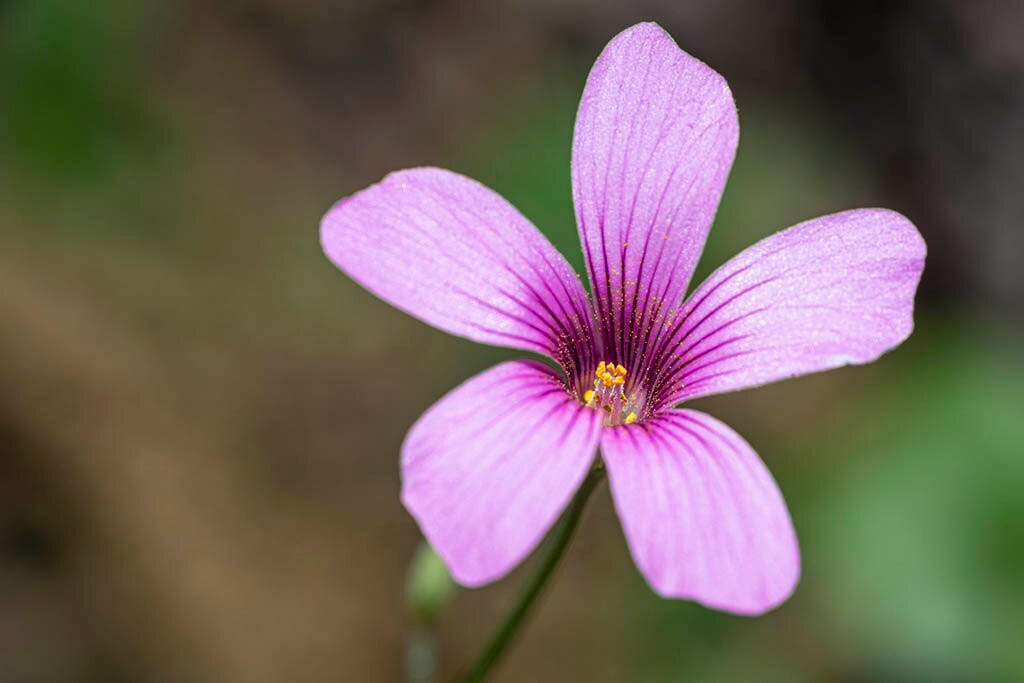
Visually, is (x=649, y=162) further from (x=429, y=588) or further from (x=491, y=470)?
(x=429, y=588)

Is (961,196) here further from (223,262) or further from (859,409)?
(223,262)

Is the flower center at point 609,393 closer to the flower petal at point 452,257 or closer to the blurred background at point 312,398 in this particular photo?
the flower petal at point 452,257

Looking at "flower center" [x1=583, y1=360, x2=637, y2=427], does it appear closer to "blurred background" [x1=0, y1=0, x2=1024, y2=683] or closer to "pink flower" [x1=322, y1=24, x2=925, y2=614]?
"pink flower" [x1=322, y1=24, x2=925, y2=614]

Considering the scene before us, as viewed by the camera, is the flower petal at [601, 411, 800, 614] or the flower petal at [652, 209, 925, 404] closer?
the flower petal at [601, 411, 800, 614]

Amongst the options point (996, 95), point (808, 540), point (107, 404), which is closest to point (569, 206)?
point (808, 540)

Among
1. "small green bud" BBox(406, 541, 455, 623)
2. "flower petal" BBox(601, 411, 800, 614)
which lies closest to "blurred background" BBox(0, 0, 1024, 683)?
"small green bud" BBox(406, 541, 455, 623)

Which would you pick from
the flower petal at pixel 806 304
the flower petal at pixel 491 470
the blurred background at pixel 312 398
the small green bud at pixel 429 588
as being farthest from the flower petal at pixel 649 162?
the blurred background at pixel 312 398

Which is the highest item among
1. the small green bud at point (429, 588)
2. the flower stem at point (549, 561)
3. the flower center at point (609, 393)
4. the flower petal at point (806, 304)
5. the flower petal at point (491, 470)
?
the flower petal at point (806, 304)
